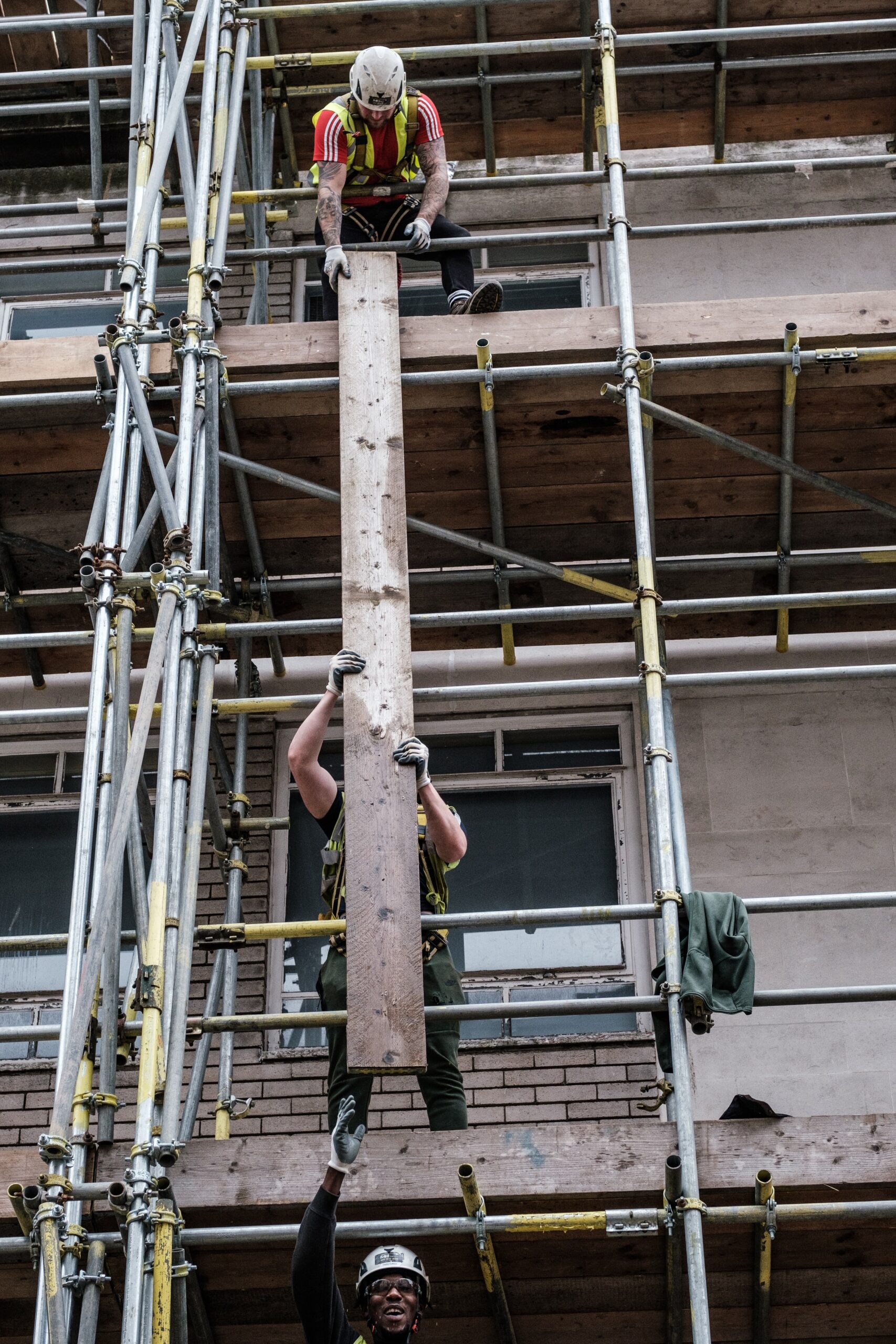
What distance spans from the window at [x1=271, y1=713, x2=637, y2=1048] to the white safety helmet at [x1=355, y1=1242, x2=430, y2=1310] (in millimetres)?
3149

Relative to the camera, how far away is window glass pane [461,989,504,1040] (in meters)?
9.06

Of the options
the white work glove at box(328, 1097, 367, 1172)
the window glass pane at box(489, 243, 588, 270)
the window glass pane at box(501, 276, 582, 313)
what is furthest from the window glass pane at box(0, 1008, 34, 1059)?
the window glass pane at box(489, 243, 588, 270)

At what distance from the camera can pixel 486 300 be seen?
8.43 m

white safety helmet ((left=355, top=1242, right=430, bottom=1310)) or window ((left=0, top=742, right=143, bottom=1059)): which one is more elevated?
window ((left=0, top=742, right=143, bottom=1059))

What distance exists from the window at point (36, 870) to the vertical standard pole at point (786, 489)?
365 centimetres

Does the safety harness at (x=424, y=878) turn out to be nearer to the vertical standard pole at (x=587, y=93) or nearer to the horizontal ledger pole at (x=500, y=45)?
the horizontal ledger pole at (x=500, y=45)

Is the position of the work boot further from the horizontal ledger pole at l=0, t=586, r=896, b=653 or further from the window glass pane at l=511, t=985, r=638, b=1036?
the window glass pane at l=511, t=985, r=638, b=1036

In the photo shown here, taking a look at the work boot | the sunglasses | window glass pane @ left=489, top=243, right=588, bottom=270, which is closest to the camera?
the sunglasses

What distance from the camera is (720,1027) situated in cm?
890

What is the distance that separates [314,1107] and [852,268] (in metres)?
6.35

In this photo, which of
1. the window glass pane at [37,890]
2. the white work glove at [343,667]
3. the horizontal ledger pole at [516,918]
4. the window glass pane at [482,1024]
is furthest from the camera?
the window glass pane at [37,890]

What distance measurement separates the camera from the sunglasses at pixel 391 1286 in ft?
19.0

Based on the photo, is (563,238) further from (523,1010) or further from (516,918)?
(523,1010)

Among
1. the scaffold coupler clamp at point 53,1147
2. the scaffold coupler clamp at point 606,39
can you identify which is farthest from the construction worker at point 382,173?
the scaffold coupler clamp at point 53,1147
